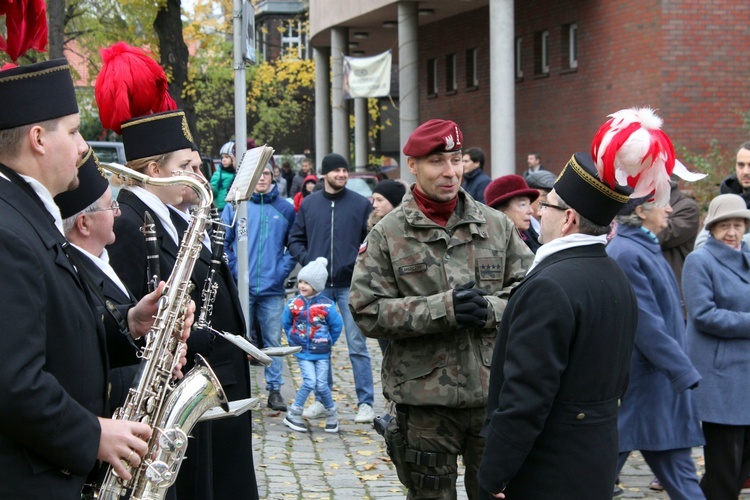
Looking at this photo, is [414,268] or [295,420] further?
[295,420]

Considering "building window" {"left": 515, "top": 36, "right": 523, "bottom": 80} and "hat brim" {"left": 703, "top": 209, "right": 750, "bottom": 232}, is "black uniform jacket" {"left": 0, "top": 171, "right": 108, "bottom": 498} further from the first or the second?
"building window" {"left": 515, "top": 36, "right": 523, "bottom": 80}

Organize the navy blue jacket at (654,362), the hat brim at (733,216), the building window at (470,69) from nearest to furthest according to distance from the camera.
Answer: the navy blue jacket at (654,362), the hat brim at (733,216), the building window at (470,69)

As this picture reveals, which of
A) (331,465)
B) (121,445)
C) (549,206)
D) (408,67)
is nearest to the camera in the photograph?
(121,445)

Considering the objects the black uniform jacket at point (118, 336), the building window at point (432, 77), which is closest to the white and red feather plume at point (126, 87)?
the black uniform jacket at point (118, 336)

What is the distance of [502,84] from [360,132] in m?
13.7

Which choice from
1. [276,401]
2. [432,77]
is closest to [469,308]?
[276,401]

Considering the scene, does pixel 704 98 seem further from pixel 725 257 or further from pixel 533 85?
pixel 725 257

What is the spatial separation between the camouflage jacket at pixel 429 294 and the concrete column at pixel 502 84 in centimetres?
1483

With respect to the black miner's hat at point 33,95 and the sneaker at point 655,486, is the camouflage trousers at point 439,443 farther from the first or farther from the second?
the sneaker at point 655,486

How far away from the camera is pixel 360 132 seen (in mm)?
33062

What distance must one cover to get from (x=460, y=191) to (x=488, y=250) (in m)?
0.36

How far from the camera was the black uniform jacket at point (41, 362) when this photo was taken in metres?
2.69

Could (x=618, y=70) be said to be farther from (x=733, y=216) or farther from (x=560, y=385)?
(x=560, y=385)

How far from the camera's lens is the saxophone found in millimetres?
3406
